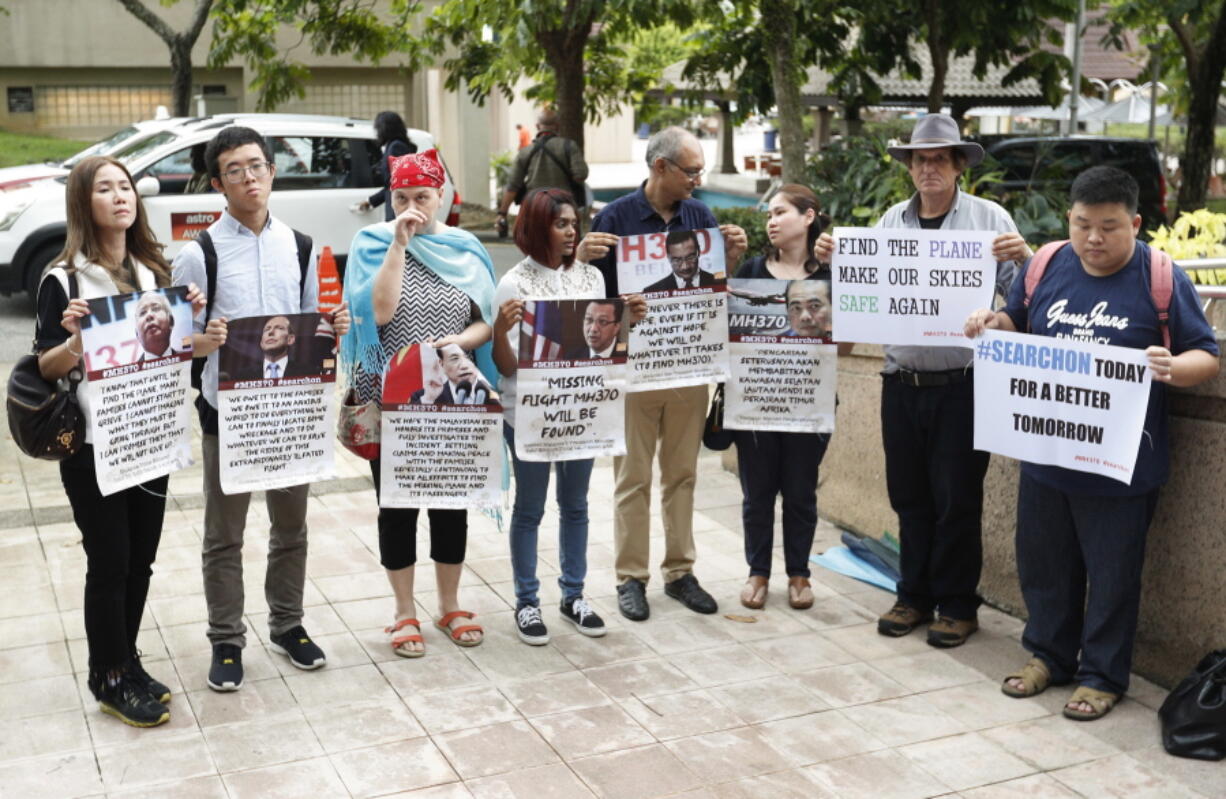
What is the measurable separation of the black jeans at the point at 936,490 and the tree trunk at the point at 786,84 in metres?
6.17

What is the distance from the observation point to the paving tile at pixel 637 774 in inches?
177

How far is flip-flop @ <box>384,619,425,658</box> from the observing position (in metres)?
5.59

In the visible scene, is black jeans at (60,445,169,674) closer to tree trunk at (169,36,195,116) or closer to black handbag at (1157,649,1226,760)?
black handbag at (1157,649,1226,760)

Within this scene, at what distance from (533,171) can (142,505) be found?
10049mm

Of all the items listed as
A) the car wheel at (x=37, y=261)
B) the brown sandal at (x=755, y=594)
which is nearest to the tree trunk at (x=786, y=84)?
the brown sandal at (x=755, y=594)

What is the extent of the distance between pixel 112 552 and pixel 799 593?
2943mm

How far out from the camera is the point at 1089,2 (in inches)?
699

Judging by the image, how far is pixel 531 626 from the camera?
5.78m

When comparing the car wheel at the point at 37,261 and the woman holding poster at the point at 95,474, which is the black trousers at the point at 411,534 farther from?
the car wheel at the point at 37,261

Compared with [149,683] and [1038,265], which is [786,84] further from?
[149,683]

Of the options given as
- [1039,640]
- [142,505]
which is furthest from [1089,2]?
[142,505]

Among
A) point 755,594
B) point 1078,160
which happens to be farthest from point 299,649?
point 1078,160

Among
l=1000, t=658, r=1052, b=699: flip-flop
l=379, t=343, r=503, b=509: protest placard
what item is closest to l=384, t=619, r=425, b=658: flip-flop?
l=379, t=343, r=503, b=509: protest placard

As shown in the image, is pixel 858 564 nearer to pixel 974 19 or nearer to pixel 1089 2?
pixel 974 19
